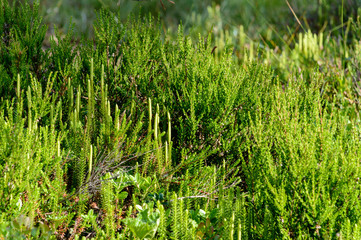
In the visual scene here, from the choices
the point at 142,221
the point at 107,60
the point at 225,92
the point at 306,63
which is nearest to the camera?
the point at 142,221

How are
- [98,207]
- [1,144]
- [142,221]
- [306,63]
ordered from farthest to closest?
1. [306,63]
2. [98,207]
3. [1,144]
4. [142,221]

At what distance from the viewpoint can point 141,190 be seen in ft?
7.12

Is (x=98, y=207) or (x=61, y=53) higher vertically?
(x=61, y=53)

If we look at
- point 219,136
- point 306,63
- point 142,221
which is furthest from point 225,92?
point 306,63

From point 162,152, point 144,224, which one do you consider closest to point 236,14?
point 162,152

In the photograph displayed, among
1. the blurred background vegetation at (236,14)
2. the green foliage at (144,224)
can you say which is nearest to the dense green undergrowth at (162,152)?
the green foliage at (144,224)

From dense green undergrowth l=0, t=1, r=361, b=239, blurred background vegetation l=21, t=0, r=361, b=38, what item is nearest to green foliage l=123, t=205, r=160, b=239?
dense green undergrowth l=0, t=1, r=361, b=239

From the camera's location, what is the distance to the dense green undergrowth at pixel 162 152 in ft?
5.43

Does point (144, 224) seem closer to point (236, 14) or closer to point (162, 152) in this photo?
point (162, 152)

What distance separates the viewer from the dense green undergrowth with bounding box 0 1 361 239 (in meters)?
1.65

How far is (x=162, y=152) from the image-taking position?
7.48 ft

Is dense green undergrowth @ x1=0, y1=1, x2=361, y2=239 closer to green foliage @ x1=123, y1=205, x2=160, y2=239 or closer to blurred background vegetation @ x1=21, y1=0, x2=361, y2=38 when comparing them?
green foliage @ x1=123, y1=205, x2=160, y2=239

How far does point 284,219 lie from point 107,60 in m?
1.56

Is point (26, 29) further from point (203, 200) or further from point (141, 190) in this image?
point (203, 200)
